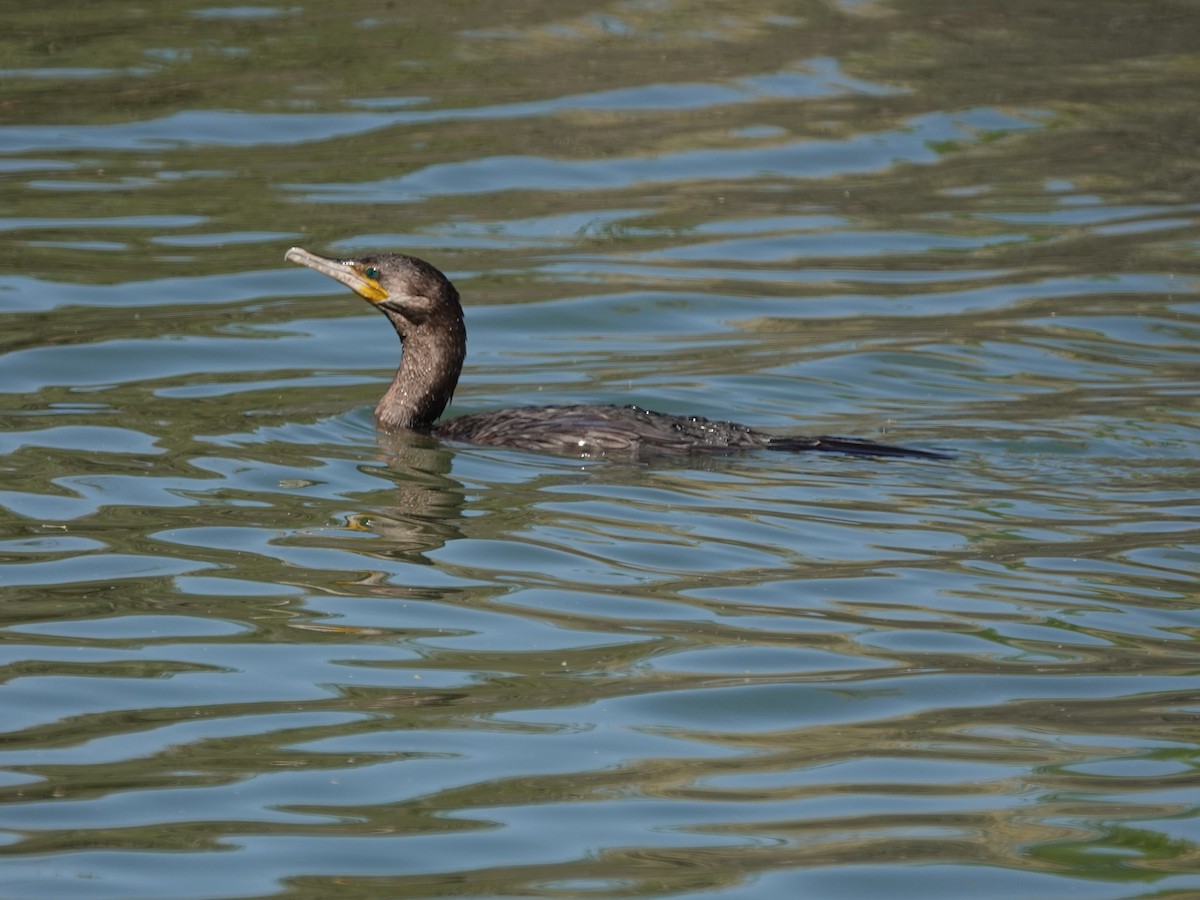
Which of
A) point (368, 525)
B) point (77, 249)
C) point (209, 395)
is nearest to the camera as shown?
point (368, 525)

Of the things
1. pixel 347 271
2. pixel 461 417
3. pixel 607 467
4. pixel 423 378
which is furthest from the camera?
pixel 461 417

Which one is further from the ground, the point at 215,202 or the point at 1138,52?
the point at 1138,52

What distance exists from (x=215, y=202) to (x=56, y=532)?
23.6ft

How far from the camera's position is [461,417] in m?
11.2

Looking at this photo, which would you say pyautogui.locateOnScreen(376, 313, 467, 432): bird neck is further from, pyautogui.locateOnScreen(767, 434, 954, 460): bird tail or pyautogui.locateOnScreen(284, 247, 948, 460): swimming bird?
pyautogui.locateOnScreen(767, 434, 954, 460): bird tail

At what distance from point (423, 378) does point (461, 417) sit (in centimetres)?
33

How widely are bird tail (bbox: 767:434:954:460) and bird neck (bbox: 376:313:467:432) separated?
76.5 inches

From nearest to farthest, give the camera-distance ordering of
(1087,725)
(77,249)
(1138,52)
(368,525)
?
(1087,725) → (368,525) → (77,249) → (1138,52)

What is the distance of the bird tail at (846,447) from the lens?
10.0m

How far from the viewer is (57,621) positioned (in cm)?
751

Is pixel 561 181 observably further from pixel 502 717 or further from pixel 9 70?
pixel 502 717

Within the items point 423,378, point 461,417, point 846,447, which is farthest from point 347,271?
point 846,447

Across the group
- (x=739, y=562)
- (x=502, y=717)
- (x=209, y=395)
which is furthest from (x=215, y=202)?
(x=502, y=717)

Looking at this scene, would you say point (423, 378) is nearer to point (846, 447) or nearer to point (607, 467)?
point (607, 467)
